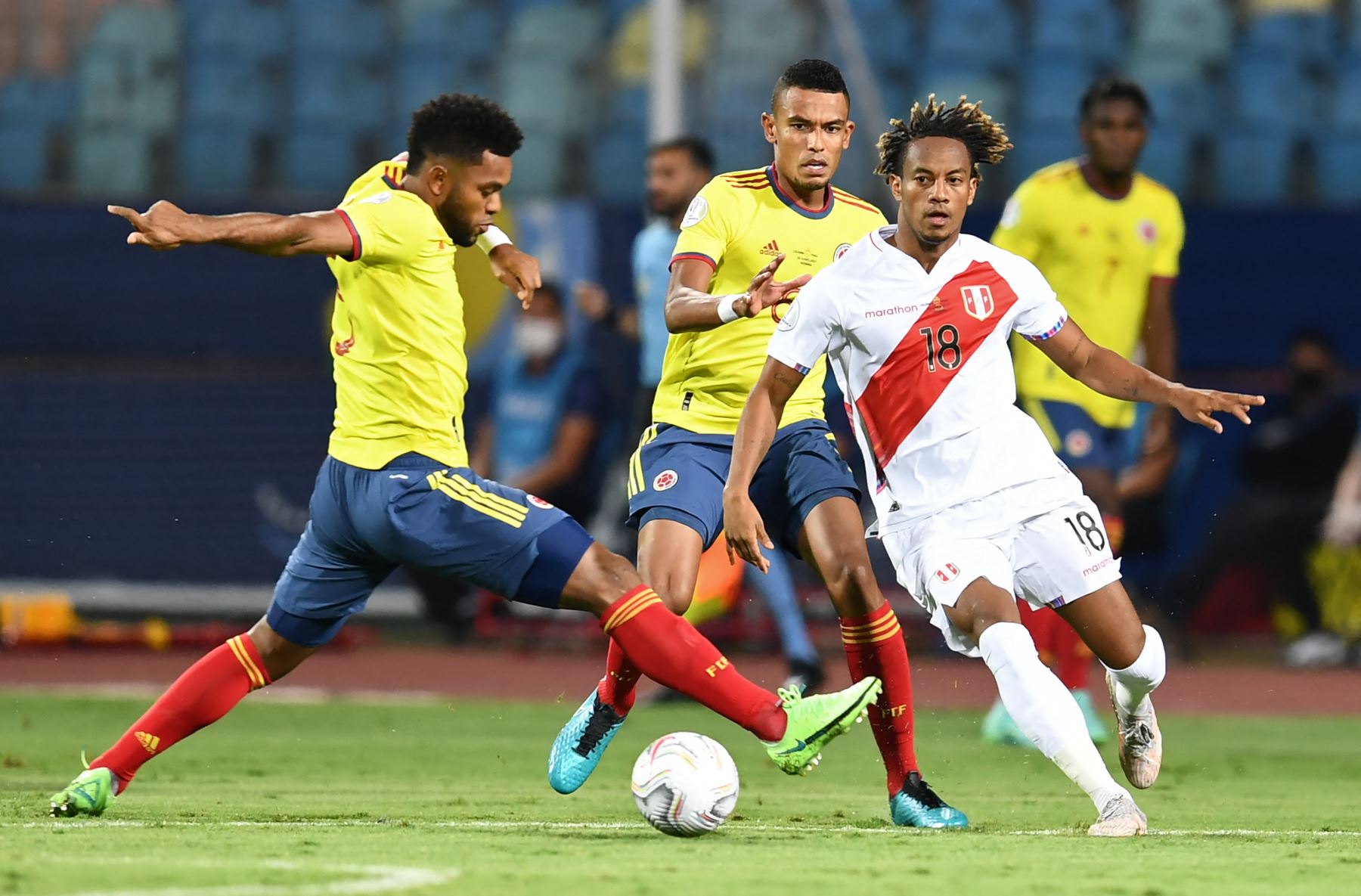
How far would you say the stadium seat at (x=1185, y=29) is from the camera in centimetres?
1513

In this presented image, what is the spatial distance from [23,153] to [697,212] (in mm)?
10081

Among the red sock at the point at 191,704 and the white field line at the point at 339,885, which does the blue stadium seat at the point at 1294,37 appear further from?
the white field line at the point at 339,885

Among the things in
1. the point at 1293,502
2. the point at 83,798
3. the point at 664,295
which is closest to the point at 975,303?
the point at 83,798

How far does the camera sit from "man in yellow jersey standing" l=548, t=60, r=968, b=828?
6.18m

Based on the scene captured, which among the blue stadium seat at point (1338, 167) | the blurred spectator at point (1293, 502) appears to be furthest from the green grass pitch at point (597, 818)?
the blue stadium seat at point (1338, 167)

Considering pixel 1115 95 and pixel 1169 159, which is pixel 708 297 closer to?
pixel 1115 95

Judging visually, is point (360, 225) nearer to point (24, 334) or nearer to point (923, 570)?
point (923, 570)

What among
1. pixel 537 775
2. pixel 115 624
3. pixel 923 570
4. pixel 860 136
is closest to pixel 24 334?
pixel 115 624

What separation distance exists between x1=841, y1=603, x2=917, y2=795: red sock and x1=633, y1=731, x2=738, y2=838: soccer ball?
0.75 meters

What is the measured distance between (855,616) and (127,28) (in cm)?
1130

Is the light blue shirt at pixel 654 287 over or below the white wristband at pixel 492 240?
below

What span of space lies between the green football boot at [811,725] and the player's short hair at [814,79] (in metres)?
1.96

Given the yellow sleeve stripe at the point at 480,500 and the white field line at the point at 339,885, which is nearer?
the white field line at the point at 339,885

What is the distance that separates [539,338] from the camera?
44.5 ft
